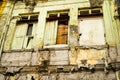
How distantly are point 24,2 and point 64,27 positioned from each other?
2338 mm

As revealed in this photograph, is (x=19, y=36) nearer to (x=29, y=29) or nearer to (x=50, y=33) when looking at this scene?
(x=29, y=29)

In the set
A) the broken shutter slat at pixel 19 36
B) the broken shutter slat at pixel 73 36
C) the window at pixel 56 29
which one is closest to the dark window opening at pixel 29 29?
the broken shutter slat at pixel 19 36

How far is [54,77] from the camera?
22.7 ft

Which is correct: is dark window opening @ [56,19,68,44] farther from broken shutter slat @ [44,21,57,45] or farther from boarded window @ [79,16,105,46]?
boarded window @ [79,16,105,46]

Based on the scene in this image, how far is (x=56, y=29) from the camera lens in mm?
8328

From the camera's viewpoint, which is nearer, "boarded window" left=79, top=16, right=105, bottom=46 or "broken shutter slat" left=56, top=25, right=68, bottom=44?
"boarded window" left=79, top=16, right=105, bottom=46

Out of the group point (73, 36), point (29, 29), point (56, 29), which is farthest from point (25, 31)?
point (73, 36)

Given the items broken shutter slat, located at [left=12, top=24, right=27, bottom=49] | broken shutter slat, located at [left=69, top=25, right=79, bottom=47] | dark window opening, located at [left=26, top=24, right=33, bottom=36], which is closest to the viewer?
broken shutter slat, located at [left=69, top=25, right=79, bottom=47]

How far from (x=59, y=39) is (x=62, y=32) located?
1.13 feet

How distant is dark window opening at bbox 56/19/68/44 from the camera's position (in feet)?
26.3

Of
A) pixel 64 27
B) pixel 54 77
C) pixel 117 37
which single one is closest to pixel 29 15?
pixel 64 27

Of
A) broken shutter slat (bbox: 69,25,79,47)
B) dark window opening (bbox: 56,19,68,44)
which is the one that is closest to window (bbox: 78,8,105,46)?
broken shutter slat (bbox: 69,25,79,47)

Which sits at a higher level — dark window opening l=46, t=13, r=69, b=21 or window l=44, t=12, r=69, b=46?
dark window opening l=46, t=13, r=69, b=21

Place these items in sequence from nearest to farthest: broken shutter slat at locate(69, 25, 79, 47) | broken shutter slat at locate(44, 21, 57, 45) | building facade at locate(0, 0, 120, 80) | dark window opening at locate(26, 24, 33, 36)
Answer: building facade at locate(0, 0, 120, 80) → broken shutter slat at locate(69, 25, 79, 47) → broken shutter slat at locate(44, 21, 57, 45) → dark window opening at locate(26, 24, 33, 36)
